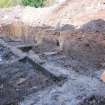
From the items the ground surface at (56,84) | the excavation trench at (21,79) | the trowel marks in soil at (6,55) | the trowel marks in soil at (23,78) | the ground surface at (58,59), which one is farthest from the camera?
the trowel marks in soil at (6,55)

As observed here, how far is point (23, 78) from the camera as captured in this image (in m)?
8.79

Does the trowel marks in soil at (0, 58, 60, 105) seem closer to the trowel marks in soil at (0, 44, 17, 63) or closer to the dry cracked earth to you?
the dry cracked earth

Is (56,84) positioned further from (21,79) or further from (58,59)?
(58,59)

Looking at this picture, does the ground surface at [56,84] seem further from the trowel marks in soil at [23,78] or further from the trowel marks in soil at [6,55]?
the trowel marks in soil at [6,55]

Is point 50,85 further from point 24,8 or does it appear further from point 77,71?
point 24,8

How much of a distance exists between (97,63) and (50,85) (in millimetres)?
2284

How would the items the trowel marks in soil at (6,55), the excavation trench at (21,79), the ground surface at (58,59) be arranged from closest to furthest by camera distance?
the ground surface at (58,59) → the excavation trench at (21,79) → the trowel marks in soil at (6,55)

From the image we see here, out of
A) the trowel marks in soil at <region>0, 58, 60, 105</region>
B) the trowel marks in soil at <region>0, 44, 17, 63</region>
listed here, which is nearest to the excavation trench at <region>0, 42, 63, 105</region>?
the trowel marks in soil at <region>0, 58, 60, 105</region>

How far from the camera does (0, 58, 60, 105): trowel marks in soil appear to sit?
25.4 ft

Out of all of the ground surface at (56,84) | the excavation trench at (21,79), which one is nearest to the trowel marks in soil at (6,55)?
A: the excavation trench at (21,79)

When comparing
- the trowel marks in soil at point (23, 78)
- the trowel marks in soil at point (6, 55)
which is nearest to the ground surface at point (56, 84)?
the trowel marks in soil at point (23, 78)

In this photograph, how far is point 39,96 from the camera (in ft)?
23.9

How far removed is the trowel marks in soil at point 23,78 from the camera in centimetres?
773

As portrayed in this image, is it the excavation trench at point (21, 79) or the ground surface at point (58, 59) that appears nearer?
the ground surface at point (58, 59)
